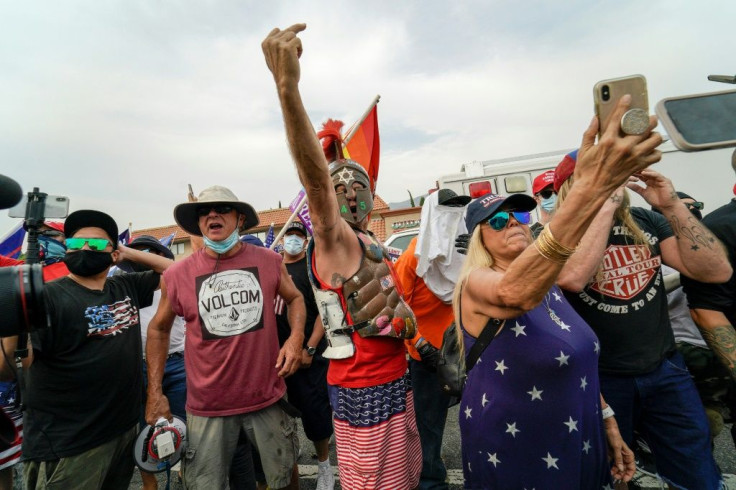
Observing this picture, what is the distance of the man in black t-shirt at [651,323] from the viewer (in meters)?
2.01

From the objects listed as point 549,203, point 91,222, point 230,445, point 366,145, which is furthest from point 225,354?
point 549,203

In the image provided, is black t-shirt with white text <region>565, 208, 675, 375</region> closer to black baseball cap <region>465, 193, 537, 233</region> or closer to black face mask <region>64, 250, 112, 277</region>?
black baseball cap <region>465, 193, 537, 233</region>

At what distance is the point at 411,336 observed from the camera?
2.29 m

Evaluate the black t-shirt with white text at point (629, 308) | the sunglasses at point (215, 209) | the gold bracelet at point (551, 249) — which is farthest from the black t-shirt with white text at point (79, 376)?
the black t-shirt with white text at point (629, 308)

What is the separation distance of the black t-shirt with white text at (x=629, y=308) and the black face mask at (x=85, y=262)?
127 inches

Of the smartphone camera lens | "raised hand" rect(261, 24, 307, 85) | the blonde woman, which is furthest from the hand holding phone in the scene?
"raised hand" rect(261, 24, 307, 85)

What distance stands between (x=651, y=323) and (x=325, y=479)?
2.95 m

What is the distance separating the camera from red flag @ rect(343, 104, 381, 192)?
167 inches

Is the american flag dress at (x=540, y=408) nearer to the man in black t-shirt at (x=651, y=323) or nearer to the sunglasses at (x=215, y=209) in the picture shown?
the man in black t-shirt at (x=651, y=323)

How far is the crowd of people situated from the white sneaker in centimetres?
57

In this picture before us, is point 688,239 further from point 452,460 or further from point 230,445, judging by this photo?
point 230,445

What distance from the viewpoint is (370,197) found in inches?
104

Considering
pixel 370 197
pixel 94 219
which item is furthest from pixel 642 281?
pixel 94 219

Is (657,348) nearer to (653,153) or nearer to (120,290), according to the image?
(653,153)
